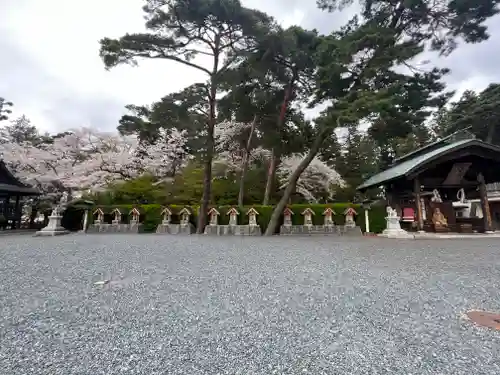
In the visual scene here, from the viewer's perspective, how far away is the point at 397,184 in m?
11.0

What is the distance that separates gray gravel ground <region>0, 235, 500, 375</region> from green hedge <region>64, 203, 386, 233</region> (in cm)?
725

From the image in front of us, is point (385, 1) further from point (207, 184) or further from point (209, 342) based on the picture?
point (209, 342)

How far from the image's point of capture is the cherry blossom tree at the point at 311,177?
15.0m

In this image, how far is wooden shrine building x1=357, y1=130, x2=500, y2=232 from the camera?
897 cm

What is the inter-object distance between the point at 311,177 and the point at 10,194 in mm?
15151

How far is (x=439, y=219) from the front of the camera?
974 cm

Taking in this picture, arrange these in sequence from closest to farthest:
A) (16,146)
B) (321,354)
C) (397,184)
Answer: (321,354) < (397,184) < (16,146)

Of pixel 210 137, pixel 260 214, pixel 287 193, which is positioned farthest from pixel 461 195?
pixel 210 137

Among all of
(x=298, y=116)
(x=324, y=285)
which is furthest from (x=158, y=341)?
(x=298, y=116)

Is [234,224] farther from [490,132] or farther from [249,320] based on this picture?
[490,132]

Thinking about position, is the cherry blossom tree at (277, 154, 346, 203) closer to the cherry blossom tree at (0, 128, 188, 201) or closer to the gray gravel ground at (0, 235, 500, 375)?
the cherry blossom tree at (0, 128, 188, 201)

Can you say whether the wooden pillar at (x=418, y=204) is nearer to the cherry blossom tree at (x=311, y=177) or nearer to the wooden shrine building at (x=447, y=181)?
the wooden shrine building at (x=447, y=181)

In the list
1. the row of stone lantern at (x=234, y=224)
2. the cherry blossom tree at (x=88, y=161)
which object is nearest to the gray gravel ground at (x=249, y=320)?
the row of stone lantern at (x=234, y=224)

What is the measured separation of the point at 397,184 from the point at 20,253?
12010 millimetres
